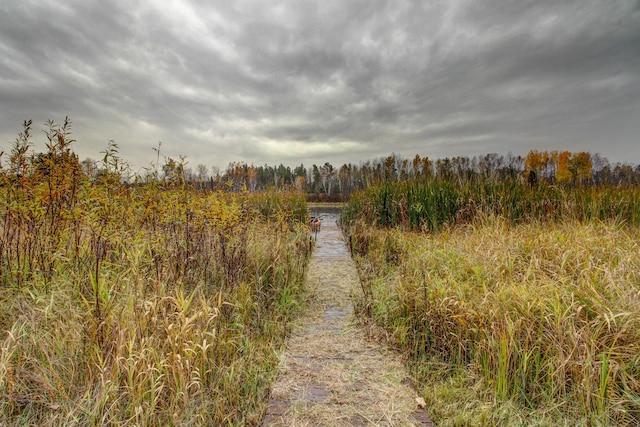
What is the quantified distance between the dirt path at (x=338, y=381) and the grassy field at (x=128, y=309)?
204mm

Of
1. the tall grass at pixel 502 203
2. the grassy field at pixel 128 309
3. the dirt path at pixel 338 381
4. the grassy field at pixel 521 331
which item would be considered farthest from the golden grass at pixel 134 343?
the tall grass at pixel 502 203

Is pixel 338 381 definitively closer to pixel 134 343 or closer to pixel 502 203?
pixel 134 343

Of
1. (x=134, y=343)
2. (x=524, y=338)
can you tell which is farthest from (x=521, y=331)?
(x=134, y=343)

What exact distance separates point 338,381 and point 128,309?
175cm

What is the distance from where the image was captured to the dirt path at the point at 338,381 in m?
2.21

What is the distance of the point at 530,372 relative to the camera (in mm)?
2488

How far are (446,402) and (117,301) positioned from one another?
9.17 ft

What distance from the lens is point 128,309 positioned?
255cm

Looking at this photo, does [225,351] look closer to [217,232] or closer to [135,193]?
→ [217,232]

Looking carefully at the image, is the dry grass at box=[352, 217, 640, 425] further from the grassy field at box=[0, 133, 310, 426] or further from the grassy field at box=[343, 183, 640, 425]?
the grassy field at box=[0, 133, 310, 426]

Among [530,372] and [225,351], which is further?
[225,351]

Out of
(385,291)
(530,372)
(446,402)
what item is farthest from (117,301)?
(530,372)

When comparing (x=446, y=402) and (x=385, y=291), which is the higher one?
(x=385, y=291)

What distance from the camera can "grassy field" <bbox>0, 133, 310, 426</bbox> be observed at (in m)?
2.13
